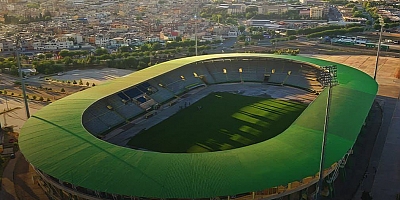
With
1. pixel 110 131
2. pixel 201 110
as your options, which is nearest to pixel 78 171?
pixel 110 131

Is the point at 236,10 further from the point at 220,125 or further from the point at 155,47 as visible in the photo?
the point at 220,125

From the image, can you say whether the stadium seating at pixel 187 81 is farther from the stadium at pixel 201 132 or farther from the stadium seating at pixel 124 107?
the stadium at pixel 201 132

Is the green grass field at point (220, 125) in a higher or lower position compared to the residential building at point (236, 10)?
lower

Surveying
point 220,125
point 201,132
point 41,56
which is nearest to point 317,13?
point 41,56

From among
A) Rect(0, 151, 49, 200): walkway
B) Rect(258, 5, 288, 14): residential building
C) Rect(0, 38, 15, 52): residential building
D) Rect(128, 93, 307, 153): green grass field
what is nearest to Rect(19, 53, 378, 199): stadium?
Rect(128, 93, 307, 153): green grass field

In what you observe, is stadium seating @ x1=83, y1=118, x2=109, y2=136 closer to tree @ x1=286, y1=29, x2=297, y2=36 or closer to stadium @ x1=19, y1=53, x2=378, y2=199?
stadium @ x1=19, y1=53, x2=378, y2=199

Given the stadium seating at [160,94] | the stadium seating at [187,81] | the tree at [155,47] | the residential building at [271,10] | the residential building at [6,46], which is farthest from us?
the residential building at [271,10]

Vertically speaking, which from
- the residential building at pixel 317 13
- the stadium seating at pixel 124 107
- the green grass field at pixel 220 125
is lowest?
the green grass field at pixel 220 125

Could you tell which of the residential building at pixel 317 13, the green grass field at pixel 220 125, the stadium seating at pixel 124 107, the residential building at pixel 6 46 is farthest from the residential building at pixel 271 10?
the stadium seating at pixel 124 107
